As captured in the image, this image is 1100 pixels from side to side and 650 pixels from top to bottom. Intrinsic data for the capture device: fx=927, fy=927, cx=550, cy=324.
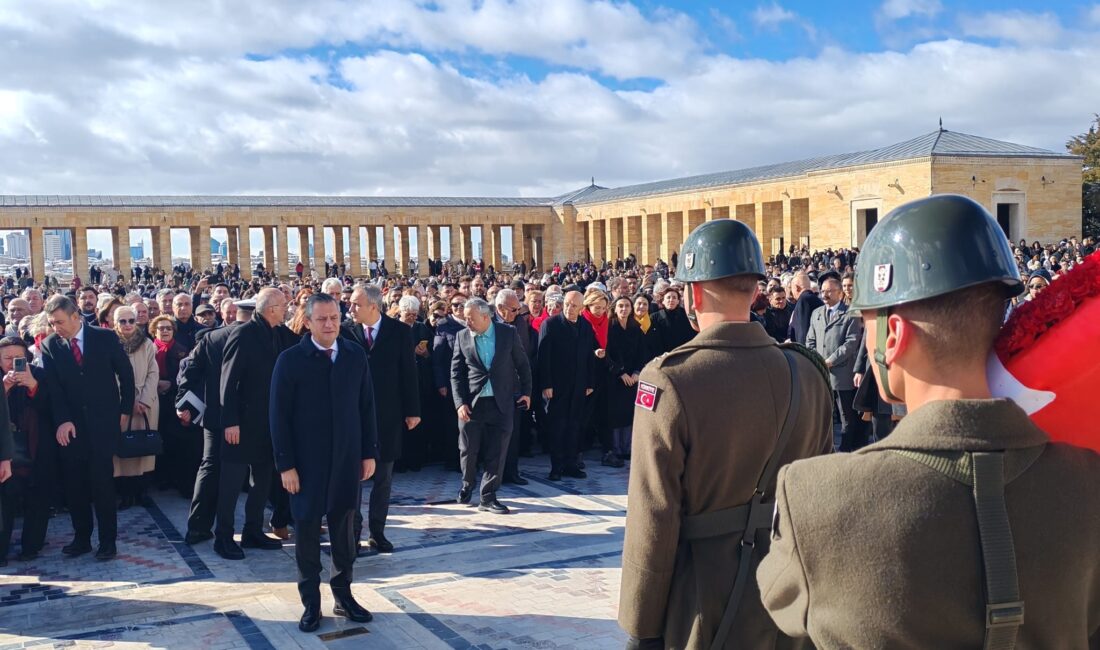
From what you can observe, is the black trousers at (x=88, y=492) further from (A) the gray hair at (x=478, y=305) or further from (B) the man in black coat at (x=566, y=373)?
(B) the man in black coat at (x=566, y=373)

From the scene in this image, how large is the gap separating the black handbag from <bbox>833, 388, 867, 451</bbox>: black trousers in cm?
659

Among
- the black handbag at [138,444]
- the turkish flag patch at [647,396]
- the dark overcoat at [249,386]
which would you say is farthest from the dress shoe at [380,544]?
the turkish flag patch at [647,396]

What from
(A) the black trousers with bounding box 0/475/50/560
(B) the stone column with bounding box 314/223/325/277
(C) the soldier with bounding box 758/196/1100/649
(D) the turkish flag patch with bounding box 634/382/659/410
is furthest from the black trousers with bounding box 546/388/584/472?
(B) the stone column with bounding box 314/223/325/277

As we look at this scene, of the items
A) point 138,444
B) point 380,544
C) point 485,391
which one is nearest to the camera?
point 380,544

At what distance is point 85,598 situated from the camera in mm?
6262

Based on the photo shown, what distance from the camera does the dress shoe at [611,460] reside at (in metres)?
10.3

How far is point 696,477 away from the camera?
2.86 m

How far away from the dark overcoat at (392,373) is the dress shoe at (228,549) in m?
1.38

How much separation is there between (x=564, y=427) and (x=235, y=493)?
12.2 ft

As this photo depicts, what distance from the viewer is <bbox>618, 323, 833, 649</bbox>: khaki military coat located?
2.79m

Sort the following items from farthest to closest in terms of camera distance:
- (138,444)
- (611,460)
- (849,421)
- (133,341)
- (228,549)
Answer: (611,460), (849,421), (133,341), (138,444), (228,549)

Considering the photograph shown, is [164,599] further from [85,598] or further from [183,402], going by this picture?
[183,402]

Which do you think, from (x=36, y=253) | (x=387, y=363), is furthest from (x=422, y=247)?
(x=387, y=363)

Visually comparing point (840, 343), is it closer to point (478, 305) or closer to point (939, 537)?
point (478, 305)
